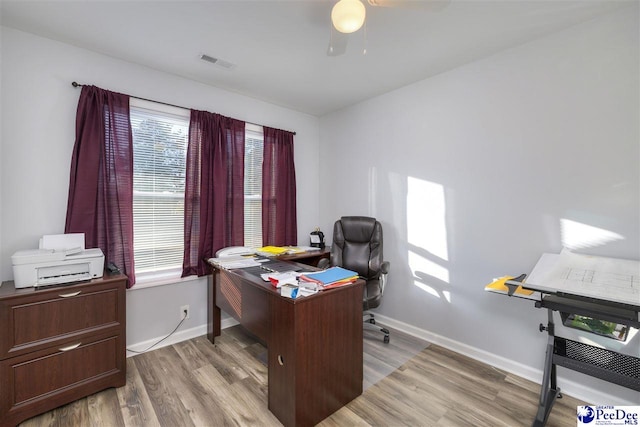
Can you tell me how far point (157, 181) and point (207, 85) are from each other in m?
1.13

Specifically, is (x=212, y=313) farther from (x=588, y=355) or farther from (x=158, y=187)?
(x=588, y=355)

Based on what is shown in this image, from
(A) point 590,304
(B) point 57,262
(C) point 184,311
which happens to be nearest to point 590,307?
(A) point 590,304

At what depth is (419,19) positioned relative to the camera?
5.97ft

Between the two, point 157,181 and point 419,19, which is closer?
point 419,19

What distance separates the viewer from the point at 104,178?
2.22 m

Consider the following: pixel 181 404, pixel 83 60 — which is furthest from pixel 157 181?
pixel 181 404

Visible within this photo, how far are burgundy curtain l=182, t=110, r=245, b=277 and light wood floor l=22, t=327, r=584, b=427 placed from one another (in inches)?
35.1

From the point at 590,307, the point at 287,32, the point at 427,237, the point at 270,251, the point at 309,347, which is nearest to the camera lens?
the point at 590,307

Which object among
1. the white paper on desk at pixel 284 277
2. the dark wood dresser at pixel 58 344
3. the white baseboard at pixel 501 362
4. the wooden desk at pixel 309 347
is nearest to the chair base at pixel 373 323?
the white baseboard at pixel 501 362

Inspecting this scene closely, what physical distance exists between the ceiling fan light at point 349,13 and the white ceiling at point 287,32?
33 centimetres

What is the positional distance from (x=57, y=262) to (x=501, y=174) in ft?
10.9

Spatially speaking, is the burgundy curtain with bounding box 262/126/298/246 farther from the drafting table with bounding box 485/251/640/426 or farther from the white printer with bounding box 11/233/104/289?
the drafting table with bounding box 485/251/640/426

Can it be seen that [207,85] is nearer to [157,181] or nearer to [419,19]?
[157,181]

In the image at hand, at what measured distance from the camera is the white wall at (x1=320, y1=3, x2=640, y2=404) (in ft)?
5.81
